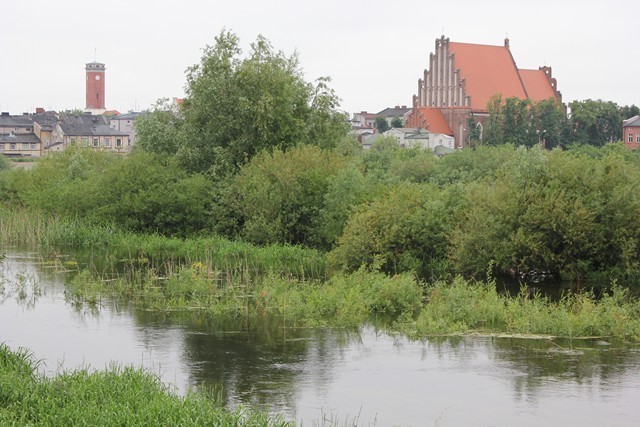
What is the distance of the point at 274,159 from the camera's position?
148ft

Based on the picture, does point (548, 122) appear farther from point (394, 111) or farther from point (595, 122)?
point (394, 111)

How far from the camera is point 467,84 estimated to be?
119 m

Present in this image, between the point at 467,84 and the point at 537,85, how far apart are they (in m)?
10.9

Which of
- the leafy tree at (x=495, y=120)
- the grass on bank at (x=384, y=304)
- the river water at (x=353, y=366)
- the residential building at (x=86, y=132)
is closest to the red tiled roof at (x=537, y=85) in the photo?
the leafy tree at (x=495, y=120)

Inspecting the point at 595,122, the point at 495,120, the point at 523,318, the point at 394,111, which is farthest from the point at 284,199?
the point at 394,111

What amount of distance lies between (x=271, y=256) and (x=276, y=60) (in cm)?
1459

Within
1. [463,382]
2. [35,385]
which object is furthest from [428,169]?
[35,385]

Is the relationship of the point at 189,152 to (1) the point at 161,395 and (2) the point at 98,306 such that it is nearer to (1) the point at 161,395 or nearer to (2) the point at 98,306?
(2) the point at 98,306

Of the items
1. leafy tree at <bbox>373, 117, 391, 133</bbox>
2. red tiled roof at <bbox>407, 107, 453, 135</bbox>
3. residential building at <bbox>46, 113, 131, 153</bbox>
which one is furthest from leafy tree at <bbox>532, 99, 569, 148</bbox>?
residential building at <bbox>46, 113, 131, 153</bbox>

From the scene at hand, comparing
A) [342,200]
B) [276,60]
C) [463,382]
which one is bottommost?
[463,382]

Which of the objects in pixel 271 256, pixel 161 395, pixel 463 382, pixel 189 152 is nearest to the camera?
pixel 161 395

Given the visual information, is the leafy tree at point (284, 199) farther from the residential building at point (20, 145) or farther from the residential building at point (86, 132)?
the residential building at point (86, 132)

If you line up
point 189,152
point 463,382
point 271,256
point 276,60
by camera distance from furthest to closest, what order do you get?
point 276,60, point 189,152, point 271,256, point 463,382

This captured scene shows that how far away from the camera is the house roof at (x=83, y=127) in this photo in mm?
131250
